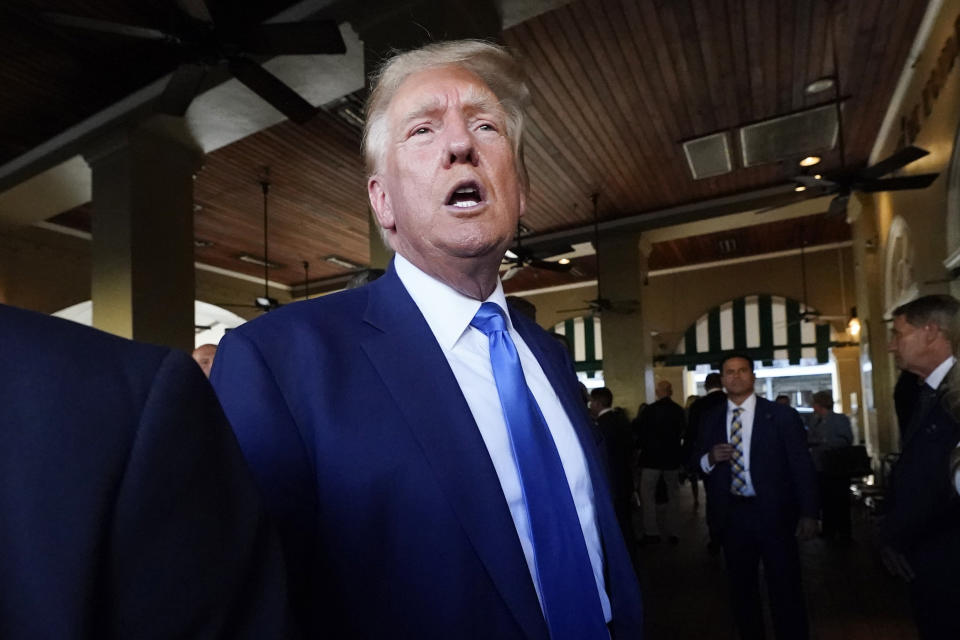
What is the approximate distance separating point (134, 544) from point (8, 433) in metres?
0.11

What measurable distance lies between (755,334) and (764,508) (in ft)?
40.1

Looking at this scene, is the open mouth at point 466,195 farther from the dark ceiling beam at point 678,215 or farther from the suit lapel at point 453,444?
the dark ceiling beam at point 678,215

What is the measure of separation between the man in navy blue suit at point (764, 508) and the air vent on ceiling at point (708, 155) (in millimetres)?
4633

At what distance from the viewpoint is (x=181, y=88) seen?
399cm

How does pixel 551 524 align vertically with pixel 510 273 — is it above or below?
below

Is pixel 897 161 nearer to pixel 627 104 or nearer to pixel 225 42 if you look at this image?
pixel 627 104

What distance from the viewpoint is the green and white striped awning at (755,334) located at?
1388 centimetres

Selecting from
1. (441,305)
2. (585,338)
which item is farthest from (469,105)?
(585,338)

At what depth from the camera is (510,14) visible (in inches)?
167

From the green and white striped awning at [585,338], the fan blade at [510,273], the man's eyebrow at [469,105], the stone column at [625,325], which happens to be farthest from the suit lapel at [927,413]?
the green and white striped awning at [585,338]

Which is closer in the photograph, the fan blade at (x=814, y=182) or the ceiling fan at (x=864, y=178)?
the ceiling fan at (x=864, y=178)

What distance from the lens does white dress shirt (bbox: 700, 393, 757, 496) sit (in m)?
3.32

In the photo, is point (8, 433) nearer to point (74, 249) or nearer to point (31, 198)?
point (31, 198)

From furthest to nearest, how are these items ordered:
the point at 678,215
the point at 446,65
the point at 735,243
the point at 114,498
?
the point at 735,243, the point at 678,215, the point at 446,65, the point at 114,498
